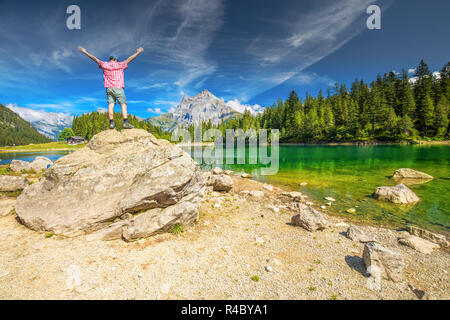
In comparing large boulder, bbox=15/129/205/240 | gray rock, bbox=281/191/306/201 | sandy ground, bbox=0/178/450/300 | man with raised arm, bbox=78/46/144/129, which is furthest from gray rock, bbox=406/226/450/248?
man with raised arm, bbox=78/46/144/129

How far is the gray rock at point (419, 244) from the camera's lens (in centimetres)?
909

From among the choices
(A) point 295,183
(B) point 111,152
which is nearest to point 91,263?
(B) point 111,152

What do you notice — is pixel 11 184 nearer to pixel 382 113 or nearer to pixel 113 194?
pixel 113 194

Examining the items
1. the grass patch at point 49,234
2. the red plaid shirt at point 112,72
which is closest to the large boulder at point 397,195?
the red plaid shirt at point 112,72

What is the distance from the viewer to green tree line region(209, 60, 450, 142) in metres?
82.2

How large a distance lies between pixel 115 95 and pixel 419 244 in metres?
18.4

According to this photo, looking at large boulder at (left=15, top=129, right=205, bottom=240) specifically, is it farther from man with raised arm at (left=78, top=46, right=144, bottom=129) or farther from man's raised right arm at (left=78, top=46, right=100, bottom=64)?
man's raised right arm at (left=78, top=46, right=100, bottom=64)

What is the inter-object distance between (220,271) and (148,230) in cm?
416

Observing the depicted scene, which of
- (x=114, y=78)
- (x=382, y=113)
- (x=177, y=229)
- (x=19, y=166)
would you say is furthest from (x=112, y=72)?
(x=382, y=113)

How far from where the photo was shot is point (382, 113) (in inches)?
3568

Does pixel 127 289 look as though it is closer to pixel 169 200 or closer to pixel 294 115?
pixel 169 200

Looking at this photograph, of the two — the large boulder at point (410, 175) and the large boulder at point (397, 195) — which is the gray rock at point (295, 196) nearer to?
the large boulder at point (397, 195)

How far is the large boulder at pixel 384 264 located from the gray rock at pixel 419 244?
378 centimetres
